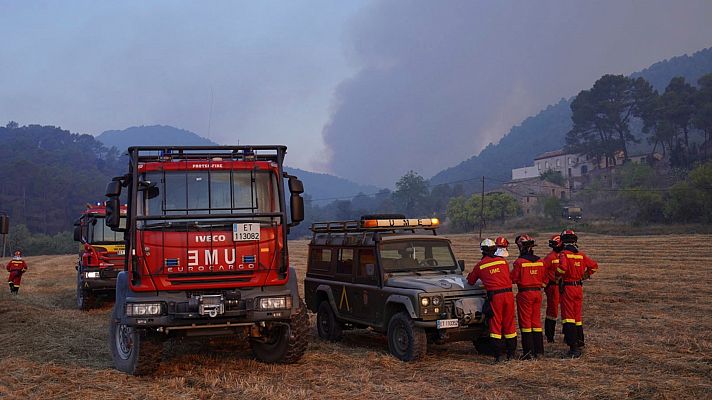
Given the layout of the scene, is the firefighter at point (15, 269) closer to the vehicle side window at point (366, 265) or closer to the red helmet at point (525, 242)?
the vehicle side window at point (366, 265)

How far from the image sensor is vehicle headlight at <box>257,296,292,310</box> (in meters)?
8.18

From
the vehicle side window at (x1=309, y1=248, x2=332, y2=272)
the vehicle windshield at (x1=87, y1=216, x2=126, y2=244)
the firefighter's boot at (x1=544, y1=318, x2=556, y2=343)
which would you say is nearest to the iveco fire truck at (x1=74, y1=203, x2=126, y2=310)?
the vehicle windshield at (x1=87, y1=216, x2=126, y2=244)

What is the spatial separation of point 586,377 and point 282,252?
4123 millimetres

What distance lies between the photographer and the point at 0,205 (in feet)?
342

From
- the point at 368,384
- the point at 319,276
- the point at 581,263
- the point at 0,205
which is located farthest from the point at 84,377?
the point at 0,205

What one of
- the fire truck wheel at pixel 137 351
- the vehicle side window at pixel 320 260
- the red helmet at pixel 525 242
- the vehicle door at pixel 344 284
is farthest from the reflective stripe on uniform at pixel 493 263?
the fire truck wheel at pixel 137 351

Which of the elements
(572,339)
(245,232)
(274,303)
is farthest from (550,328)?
(245,232)

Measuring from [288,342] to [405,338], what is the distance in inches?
67.0

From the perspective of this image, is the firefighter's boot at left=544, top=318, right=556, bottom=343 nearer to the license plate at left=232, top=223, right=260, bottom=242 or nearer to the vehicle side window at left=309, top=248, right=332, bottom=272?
the vehicle side window at left=309, top=248, right=332, bottom=272

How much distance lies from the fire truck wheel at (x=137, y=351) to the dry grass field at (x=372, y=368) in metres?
0.18

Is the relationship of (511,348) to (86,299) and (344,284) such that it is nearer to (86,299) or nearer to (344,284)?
(344,284)

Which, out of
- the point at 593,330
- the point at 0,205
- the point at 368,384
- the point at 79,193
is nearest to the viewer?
the point at 368,384

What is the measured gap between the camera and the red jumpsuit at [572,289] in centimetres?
937

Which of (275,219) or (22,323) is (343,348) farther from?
(22,323)
